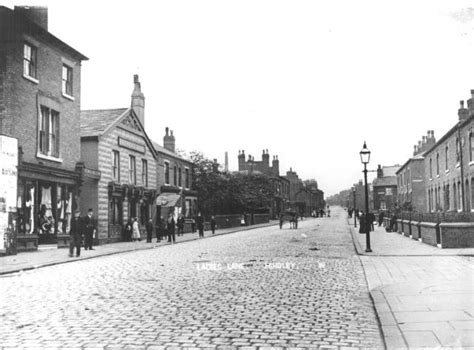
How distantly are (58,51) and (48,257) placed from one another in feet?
32.9

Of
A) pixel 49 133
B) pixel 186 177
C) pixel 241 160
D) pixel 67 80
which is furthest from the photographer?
pixel 241 160

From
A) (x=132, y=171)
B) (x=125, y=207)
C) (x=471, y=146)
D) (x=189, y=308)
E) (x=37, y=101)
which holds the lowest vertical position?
(x=189, y=308)

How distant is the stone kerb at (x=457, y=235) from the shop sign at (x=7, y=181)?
620 inches

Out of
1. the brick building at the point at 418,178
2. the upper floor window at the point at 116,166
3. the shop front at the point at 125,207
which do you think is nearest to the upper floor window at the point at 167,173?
the shop front at the point at 125,207

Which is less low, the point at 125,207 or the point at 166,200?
the point at 166,200

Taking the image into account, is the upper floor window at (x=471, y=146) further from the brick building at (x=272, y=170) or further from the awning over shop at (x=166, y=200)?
the brick building at (x=272, y=170)

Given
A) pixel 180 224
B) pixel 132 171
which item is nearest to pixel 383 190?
pixel 180 224

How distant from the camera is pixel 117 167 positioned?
1092 inches

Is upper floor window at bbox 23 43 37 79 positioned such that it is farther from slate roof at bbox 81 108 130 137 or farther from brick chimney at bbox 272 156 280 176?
brick chimney at bbox 272 156 280 176

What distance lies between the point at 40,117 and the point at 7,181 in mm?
4430

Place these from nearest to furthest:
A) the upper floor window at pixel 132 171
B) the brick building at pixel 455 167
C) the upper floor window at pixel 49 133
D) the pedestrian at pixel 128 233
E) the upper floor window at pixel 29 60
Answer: the upper floor window at pixel 29 60
the upper floor window at pixel 49 133
the pedestrian at pixel 128 233
the upper floor window at pixel 132 171
the brick building at pixel 455 167

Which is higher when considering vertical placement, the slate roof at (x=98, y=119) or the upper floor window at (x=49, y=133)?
the slate roof at (x=98, y=119)

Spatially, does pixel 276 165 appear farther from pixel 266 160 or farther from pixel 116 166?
pixel 116 166

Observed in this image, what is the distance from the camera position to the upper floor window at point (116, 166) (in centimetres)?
2730
